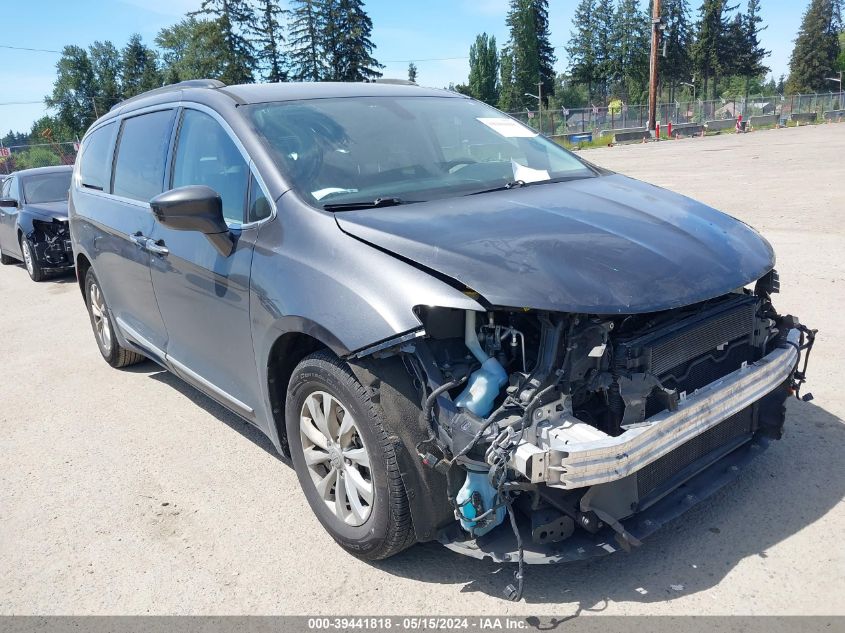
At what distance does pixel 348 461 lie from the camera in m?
2.89

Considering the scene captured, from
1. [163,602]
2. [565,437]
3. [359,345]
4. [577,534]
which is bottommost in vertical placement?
[163,602]

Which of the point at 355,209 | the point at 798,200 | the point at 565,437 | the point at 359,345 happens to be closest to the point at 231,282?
the point at 355,209

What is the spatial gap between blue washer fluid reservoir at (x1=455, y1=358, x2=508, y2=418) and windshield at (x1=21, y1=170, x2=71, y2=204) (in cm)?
1053

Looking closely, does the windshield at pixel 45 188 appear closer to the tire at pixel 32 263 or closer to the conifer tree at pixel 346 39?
the tire at pixel 32 263

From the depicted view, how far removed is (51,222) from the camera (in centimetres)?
1016

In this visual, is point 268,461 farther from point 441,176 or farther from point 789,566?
point 789,566

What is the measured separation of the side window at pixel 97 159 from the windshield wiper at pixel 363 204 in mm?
2721

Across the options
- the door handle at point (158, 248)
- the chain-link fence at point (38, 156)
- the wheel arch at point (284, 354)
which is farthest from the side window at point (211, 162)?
the chain-link fence at point (38, 156)

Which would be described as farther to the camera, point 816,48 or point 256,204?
point 816,48

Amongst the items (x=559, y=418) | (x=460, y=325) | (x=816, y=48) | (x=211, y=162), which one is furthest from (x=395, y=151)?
(x=816, y=48)

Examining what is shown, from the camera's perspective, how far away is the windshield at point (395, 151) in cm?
323

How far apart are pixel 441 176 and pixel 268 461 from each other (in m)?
1.88

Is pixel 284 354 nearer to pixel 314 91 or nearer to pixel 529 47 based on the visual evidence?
pixel 314 91

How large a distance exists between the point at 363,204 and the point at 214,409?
7.86 ft
